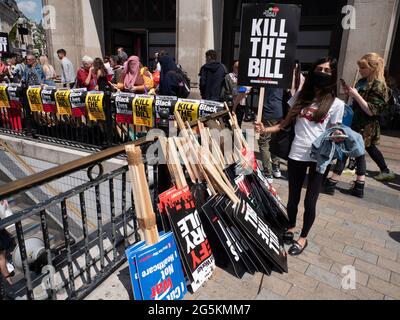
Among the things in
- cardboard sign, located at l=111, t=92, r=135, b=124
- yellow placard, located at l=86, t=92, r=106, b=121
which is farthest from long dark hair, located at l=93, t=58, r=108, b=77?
cardboard sign, located at l=111, t=92, r=135, b=124

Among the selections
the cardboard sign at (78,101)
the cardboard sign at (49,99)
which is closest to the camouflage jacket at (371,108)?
the cardboard sign at (78,101)

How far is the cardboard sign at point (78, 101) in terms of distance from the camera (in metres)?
6.57

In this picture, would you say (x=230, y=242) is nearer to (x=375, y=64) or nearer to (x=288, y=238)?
(x=288, y=238)

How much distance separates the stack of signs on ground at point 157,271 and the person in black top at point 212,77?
4131 mm

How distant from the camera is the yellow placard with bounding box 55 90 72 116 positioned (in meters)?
6.74

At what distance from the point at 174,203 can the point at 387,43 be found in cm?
788

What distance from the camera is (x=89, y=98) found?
6449 millimetres

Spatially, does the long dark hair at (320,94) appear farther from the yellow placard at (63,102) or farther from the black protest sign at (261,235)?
the yellow placard at (63,102)

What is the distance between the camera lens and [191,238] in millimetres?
2734

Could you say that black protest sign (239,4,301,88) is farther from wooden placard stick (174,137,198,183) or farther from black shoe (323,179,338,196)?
black shoe (323,179,338,196)

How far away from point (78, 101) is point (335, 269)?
576cm

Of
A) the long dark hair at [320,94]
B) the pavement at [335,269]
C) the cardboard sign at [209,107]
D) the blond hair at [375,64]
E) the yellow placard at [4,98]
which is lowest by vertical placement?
the pavement at [335,269]

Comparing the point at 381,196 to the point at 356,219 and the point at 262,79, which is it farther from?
the point at 262,79
